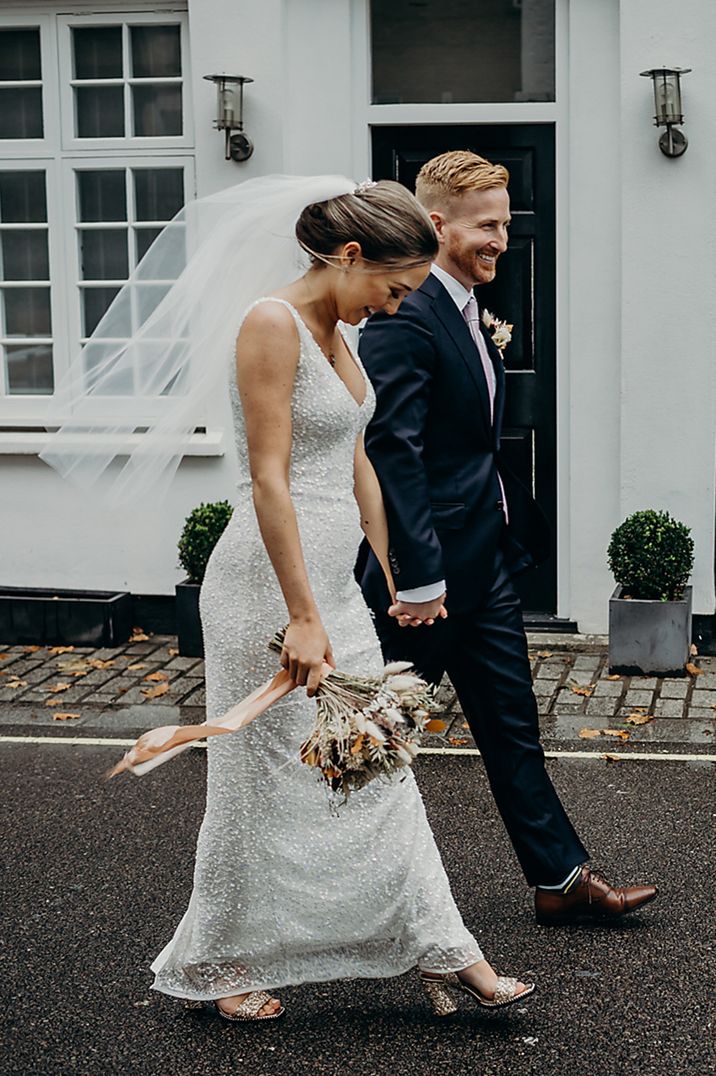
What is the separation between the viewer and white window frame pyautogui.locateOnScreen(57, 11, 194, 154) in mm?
9469

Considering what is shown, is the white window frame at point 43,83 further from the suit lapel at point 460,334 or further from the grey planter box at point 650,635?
the suit lapel at point 460,334

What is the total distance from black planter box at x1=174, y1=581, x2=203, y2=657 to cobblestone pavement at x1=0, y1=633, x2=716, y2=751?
0.07 meters

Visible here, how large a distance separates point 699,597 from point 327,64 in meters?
3.63

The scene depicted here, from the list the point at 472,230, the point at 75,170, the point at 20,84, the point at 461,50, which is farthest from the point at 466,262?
the point at 20,84

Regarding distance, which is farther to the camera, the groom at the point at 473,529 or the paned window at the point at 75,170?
the paned window at the point at 75,170

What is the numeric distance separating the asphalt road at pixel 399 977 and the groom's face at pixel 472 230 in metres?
2.04

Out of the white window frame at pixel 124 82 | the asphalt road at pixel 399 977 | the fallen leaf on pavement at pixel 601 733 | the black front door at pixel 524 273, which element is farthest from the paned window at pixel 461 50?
the asphalt road at pixel 399 977

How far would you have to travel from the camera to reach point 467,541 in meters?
4.96

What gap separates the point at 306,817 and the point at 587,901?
46.9 inches

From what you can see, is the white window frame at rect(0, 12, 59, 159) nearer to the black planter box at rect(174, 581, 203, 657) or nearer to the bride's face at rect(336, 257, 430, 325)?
the black planter box at rect(174, 581, 203, 657)

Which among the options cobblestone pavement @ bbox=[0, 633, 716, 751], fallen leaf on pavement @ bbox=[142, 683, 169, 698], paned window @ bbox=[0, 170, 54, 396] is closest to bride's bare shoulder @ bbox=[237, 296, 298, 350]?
cobblestone pavement @ bbox=[0, 633, 716, 751]

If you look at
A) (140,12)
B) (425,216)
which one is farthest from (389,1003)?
(140,12)

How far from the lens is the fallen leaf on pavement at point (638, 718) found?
7.50 metres

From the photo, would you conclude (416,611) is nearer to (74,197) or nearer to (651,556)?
(651,556)
